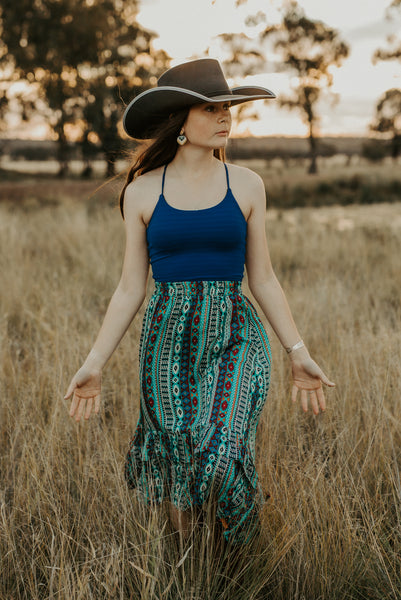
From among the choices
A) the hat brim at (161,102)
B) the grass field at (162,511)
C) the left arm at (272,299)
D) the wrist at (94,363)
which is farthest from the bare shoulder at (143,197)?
the grass field at (162,511)

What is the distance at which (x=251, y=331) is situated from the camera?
6.86ft

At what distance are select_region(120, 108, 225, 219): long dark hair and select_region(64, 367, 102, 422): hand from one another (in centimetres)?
62

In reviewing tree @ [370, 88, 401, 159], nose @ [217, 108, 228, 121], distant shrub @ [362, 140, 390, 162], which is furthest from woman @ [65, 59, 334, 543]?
distant shrub @ [362, 140, 390, 162]

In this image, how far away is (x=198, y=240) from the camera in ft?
6.69

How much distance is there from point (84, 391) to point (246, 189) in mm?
919

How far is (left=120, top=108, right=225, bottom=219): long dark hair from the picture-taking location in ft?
7.12

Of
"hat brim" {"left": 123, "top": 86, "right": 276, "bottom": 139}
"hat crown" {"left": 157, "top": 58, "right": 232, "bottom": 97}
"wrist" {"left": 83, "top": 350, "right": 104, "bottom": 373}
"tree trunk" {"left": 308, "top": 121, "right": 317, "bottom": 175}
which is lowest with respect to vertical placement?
"wrist" {"left": 83, "top": 350, "right": 104, "bottom": 373}

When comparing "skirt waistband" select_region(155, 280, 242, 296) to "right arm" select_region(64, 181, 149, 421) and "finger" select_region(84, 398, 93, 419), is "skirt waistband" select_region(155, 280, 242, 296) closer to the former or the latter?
"right arm" select_region(64, 181, 149, 421)

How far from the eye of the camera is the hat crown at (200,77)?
208 centimetres

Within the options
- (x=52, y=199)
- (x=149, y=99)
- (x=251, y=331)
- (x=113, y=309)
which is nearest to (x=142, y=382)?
(x=113, y=309)

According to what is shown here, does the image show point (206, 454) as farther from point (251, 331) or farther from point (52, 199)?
point (52, 199)

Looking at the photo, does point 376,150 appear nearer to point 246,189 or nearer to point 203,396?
point 246,189

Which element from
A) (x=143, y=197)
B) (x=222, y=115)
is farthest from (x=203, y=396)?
(x=222, y=115)

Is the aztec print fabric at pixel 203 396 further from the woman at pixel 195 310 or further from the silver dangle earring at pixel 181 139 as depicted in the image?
the silver dangle earring at pixel 181 139
